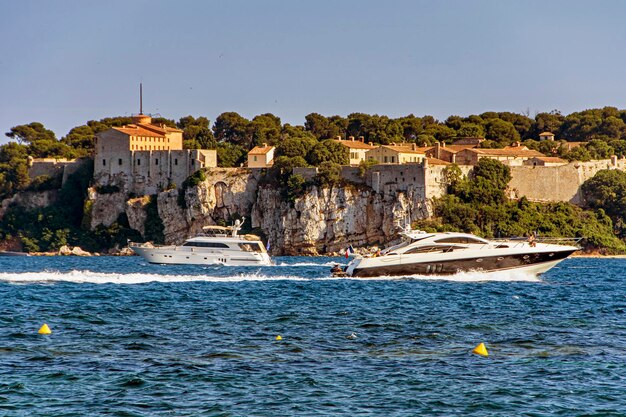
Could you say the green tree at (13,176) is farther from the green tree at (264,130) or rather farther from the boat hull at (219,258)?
the boat hull at (219,258)

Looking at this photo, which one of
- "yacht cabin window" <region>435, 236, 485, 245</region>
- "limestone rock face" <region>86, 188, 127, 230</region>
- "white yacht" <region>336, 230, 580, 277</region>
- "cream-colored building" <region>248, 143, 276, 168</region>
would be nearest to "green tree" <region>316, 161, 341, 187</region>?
"cream-colored building" <region>248, 143, 276, 168</region>

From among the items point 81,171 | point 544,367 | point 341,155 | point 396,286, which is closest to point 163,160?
point 81,171

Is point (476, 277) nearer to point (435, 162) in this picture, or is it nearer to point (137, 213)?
point (435, 162)

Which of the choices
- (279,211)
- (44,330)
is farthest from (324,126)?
(44,330)

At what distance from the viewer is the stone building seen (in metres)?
102

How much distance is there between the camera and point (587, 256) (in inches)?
3494

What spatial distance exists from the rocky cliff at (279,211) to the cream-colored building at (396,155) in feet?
21.0

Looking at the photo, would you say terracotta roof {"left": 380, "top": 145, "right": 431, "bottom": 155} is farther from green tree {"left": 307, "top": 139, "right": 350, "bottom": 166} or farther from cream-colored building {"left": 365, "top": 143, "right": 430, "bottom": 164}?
green tree {"left": 307, "top": 139, "right": 350, "bottom": 166}

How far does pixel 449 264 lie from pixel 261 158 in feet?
198

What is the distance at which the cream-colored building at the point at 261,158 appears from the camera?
339 ft

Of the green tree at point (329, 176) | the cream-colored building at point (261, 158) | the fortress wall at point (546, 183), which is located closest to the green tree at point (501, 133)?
the fortress wall at point (546, 183)

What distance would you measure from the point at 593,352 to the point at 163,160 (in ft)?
268

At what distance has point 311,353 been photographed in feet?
76.5

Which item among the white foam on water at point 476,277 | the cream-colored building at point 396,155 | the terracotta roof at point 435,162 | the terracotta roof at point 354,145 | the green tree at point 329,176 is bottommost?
the white foam on water at point 476,277
